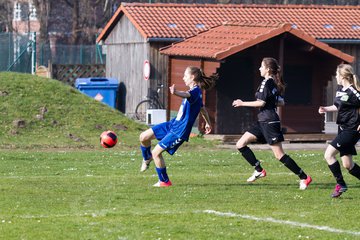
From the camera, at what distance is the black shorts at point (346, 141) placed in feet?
44.1

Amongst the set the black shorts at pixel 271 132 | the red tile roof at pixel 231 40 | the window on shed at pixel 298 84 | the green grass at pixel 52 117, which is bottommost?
the green grass at pixel 52 117

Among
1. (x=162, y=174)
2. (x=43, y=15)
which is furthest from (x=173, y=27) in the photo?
(x=43, y=15)

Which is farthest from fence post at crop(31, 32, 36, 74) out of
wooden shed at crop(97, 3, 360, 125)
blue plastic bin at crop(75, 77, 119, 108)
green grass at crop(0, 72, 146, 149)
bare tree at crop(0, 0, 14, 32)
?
bare tree at crop(0, 0, 14, 32)

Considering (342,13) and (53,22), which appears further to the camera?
(53,22)

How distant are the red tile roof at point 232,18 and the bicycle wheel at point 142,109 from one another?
271cm

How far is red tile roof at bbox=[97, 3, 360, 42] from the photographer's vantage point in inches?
1528

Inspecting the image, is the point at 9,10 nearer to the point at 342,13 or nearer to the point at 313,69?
the point at 342,13

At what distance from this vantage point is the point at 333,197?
44.1 feet

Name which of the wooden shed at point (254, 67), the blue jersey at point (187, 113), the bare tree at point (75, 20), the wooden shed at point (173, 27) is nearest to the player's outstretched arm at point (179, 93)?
the blue jersey at point (187, 113)

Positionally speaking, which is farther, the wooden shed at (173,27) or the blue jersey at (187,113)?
the wooden shed at (173,27)

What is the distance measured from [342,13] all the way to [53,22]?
32632mm

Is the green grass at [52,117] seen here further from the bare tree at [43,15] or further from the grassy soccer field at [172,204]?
the bare tree at [43,15]

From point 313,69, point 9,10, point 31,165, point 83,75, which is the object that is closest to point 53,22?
point 9,10

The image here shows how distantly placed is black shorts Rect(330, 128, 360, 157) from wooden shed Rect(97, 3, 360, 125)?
80.5ft
